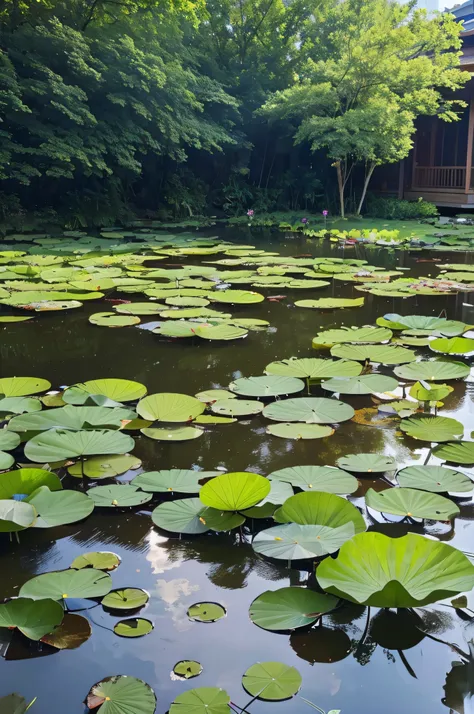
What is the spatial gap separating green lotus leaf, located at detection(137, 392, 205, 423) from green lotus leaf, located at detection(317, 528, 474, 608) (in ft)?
3.27

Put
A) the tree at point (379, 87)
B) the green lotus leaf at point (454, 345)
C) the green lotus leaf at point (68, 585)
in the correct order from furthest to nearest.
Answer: the tree at point (379, 87) < the green lotus leaf at point (454, 345) < the green lotus leaf at point (68, 585)

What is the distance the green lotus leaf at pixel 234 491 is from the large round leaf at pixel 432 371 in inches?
48.7

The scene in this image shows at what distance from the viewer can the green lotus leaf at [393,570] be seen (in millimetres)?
1121

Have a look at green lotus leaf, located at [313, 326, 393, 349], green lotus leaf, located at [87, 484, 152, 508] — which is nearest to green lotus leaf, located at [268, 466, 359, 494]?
green lotus leaf, located at [87, 484, 152, 508]

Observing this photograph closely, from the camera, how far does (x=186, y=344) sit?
3.30m

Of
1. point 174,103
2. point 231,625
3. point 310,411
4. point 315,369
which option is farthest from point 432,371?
point 174,103

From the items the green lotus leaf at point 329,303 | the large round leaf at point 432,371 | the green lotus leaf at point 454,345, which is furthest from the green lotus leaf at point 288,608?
the green lotus leaf at point 329,303

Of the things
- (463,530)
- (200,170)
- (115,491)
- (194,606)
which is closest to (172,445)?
(115,491)

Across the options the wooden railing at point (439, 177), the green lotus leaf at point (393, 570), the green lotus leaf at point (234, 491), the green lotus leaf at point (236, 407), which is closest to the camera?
the green lotus leaf at point (393, 570)

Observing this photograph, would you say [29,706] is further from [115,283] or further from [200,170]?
[200,170]

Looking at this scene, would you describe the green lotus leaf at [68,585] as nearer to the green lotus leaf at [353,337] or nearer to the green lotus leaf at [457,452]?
the green lotus leaf at [457,452]

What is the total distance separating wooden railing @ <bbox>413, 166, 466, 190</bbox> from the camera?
1258cm

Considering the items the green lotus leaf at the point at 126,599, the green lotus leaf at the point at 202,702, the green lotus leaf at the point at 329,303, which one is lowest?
the green lotus leaf at the point at 126,599

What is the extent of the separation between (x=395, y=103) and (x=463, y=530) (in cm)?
1058
